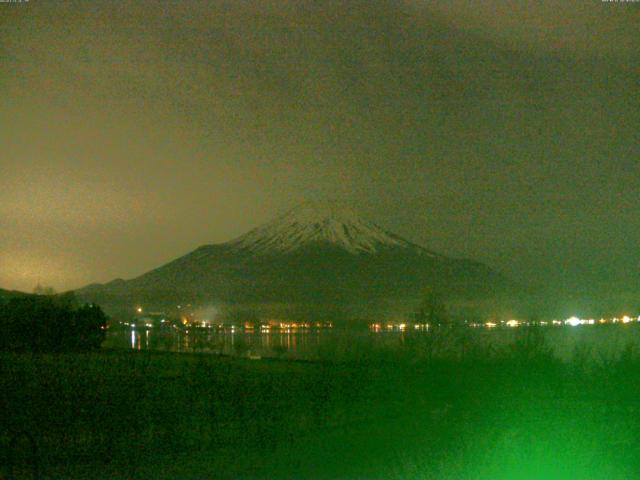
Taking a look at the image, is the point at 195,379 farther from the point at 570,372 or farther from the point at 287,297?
the point at 287,297

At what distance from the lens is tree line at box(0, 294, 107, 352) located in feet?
151

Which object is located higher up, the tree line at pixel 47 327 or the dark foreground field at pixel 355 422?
the tree line at pixel 47 327

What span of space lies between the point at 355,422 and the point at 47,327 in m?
33.3

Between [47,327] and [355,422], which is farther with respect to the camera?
[47,327]

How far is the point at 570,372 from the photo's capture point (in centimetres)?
2025

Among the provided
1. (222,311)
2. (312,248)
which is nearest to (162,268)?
(312,248)

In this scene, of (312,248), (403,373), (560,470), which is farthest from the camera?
(312,248)

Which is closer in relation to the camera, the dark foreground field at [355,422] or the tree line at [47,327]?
the dark foreground field at [355,422]

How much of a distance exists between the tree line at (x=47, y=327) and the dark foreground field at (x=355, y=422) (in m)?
A: 22.3

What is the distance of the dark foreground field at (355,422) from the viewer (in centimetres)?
1259

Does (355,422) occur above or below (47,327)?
below

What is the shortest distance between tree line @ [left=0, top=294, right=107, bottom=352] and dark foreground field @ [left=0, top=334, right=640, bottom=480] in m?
22.3

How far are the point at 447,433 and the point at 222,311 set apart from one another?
116588 millimetres

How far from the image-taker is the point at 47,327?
46906mm
